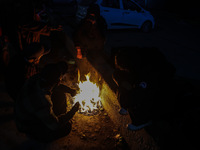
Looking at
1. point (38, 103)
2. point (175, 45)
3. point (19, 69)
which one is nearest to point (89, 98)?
point (19, 69)

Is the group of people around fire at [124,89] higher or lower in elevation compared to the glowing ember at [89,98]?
higher

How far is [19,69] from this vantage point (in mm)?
2822

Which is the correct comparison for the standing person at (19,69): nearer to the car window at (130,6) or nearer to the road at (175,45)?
the road at (175,45)

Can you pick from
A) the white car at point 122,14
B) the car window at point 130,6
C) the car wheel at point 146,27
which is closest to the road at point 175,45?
the car wheel at point 146,27

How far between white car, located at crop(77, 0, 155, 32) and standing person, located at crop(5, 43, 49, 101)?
20.9 feet

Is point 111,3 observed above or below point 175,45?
above

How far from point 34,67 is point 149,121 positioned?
2665 millimetres

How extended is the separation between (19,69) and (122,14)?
7.35 meters

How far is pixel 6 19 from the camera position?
15.3 ft

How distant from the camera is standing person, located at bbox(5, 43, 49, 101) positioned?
2758 millimetres

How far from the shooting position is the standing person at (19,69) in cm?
276

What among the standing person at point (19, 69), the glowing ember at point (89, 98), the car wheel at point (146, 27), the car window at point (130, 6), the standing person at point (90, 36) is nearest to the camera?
the standing person at point (19, 69)

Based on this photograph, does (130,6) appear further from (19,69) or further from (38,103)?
(38,103)

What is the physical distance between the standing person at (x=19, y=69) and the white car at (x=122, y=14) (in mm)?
6356
